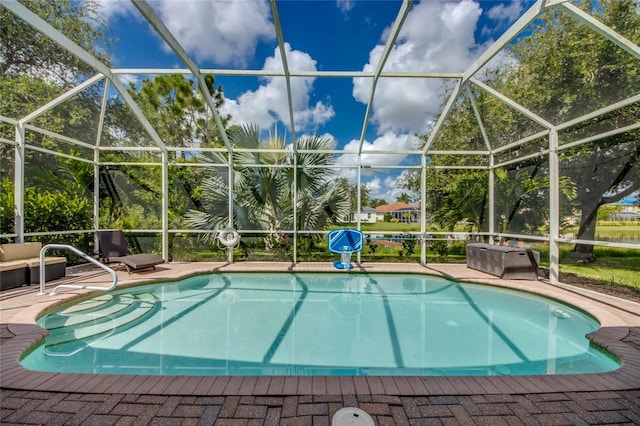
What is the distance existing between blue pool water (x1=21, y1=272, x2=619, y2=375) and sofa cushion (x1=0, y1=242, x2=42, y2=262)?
6.38 ft

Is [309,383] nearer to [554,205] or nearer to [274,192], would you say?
[554,205]

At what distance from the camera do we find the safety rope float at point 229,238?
7.52 m

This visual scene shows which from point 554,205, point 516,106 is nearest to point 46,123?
point 516,106

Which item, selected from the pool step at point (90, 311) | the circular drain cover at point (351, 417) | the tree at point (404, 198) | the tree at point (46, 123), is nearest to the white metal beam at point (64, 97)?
the tree at point (46, 123)

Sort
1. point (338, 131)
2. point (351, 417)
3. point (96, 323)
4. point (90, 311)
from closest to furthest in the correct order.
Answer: point (351, 417) < point (96, 323) < point (90, 311) < point (338, 131)

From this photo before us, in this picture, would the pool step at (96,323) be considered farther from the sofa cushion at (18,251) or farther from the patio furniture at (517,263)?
the patio furniture at (517,263)

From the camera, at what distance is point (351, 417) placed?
1.87 meters

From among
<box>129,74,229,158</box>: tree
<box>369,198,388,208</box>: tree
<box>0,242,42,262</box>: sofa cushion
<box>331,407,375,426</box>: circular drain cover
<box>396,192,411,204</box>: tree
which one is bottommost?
<box>331,407,375,426</box>: circular drain cover

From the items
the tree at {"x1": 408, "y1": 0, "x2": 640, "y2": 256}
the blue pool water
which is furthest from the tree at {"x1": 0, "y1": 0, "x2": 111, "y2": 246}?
the tree at {"x1": 408, "y1": 0, "x2": 640, "y2": 256}

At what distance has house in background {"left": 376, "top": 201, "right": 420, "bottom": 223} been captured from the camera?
8648 millimetres

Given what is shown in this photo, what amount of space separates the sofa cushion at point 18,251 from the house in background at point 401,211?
313 inches

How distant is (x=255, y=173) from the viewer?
8.22 meters

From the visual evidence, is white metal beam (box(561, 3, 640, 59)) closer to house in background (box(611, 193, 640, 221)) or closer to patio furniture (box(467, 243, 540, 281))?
house in background (box(611, 193, 640, 221))

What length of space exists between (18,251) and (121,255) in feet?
6.17
